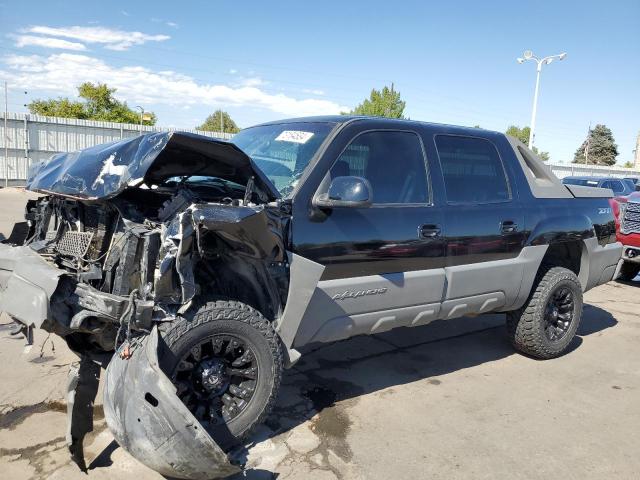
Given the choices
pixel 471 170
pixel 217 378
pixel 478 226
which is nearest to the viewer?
pixel 217 378

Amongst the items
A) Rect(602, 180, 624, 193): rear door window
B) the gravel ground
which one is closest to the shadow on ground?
the gravel ground

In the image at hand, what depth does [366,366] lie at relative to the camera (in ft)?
15.1

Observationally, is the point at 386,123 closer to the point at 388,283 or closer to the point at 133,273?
the point at 388,283

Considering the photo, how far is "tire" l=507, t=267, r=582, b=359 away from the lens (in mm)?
4789

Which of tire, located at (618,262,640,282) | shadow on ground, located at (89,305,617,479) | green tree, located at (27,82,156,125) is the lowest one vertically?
shadow on ground, located at (89,305,617,479)

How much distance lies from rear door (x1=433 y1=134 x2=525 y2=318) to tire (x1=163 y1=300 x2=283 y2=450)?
160 centimetres

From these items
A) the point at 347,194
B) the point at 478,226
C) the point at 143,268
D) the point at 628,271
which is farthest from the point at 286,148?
the point at 628,271

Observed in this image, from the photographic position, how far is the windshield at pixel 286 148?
11.4ft

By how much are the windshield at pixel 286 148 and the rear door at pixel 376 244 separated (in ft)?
0.55

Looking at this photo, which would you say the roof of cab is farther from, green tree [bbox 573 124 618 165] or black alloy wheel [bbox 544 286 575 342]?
green tree [bbox 573 124 618 165]

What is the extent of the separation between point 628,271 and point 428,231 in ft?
23.0

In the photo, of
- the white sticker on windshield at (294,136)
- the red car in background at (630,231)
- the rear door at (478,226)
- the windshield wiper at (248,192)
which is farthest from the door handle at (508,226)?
the red car in background at (630,231)

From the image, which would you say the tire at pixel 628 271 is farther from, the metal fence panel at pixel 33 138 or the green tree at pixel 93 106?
the green tree at pixel 93 106

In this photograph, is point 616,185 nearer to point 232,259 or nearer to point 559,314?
point 559,314
